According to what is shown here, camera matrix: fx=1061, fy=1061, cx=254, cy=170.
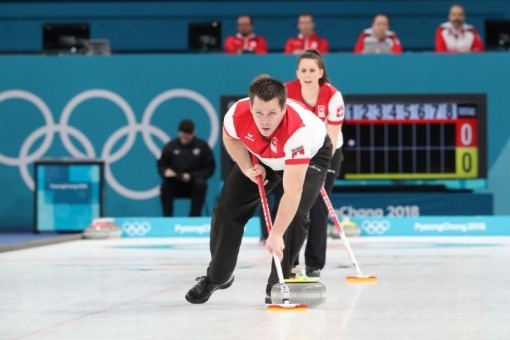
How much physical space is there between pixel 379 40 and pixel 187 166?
339 cm

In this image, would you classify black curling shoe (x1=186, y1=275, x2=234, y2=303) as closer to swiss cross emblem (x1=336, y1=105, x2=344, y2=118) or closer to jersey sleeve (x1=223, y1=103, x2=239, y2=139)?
jersey sleeve (x1=223, y1=103, x2=239, y2=139)

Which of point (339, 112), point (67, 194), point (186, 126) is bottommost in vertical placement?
point (67, 194)

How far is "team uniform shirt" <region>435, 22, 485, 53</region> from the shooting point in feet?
50.4

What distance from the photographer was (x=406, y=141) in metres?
14.5

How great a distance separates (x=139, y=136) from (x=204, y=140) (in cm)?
96

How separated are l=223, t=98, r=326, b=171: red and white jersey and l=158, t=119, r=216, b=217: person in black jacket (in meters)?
8.67

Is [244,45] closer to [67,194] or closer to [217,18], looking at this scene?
[67,194]

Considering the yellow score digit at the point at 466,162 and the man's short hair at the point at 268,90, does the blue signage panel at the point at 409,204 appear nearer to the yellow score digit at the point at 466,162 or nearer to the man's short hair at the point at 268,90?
the yellow score digit at the point at 466,162

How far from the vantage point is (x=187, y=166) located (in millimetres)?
14625

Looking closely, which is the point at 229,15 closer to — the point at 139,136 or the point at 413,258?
the point at 139,136

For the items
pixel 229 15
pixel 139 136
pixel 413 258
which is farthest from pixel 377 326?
pixel 229 15

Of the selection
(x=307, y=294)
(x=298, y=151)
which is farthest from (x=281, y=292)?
(x=298, y=151)

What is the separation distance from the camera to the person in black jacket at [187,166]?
575 inches

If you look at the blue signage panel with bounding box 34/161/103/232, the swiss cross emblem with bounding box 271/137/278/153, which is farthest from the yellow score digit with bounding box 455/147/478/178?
the swiss cross emblem with bounding box 271/137/278/153
